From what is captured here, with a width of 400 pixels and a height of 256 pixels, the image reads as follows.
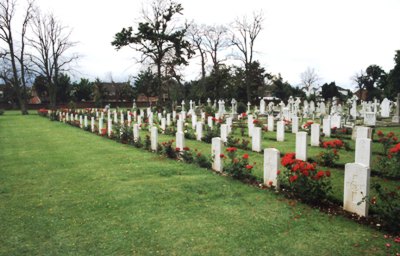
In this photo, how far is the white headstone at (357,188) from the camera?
17.6 ft

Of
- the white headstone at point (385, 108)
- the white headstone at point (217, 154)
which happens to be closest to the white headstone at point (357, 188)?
the white headstone at point (217, 154)

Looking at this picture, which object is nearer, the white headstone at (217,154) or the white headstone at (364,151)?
the white headstone at (364,151)

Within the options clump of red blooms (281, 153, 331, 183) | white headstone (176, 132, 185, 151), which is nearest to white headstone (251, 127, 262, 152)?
white headstone (176, 132, 185, 151)

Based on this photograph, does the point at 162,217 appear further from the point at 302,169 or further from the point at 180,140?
the point at 180,140

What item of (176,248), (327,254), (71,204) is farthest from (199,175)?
(327,254)

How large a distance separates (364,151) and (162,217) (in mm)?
5388

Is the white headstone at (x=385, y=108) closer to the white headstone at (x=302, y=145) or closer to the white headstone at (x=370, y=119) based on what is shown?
the white headstone at (x=370, y=119)

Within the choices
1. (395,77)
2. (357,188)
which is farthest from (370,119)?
(395,77)

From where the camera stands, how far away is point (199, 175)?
8477mm

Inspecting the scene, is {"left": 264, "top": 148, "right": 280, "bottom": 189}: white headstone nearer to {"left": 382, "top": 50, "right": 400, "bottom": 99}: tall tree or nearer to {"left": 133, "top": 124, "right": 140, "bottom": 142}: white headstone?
{"left": 133, "top": 124, "right": 140, "bottom": 142}: white headstone

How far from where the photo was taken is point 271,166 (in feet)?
23.4

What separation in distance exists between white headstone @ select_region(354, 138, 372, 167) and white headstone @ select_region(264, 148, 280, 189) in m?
2.50

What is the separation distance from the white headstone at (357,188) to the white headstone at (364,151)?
270 cm

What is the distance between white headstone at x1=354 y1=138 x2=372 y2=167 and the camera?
26.0 feet
